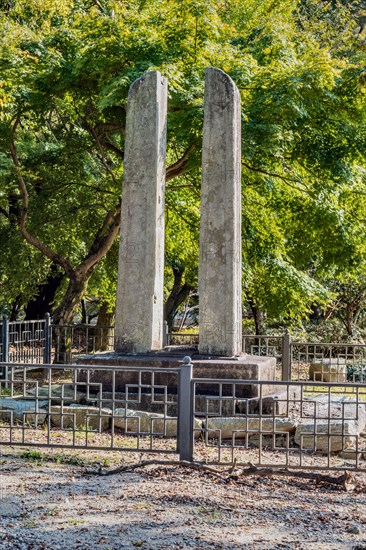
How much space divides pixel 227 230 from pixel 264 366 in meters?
2.10

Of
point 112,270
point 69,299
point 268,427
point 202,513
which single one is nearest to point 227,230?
point 268,427

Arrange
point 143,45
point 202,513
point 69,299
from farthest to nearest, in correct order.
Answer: point 69,299 → point 143,45 → point 202,513

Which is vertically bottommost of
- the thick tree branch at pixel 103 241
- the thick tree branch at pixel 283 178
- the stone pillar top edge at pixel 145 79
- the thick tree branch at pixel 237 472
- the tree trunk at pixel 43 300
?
the thick tree branch at pixel 237 472

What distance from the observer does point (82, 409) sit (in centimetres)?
1072

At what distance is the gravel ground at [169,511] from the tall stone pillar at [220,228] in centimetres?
365

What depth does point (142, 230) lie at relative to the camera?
38.9 feet

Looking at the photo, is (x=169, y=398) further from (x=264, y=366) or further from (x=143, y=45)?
(x=143, y=45)

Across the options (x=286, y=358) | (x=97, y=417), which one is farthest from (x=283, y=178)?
(x=97, y=417)

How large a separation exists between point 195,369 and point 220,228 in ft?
7.09

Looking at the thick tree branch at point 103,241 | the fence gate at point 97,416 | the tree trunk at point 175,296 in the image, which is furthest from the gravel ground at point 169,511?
the tree trunk at point 175,296

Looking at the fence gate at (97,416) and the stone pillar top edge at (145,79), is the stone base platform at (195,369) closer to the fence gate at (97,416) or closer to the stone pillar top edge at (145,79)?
the fence gate at (97,416)

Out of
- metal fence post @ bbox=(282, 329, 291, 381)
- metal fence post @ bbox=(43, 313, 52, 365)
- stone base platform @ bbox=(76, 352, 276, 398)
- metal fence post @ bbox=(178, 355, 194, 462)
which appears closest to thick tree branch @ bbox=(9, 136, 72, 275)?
metal fence post @ bbox=(43, 313, 52, 365)

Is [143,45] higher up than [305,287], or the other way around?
[143,45]

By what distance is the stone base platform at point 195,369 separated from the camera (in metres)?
11.0
